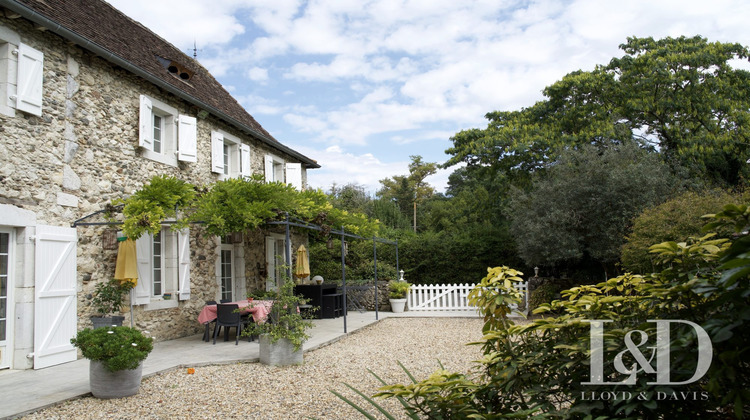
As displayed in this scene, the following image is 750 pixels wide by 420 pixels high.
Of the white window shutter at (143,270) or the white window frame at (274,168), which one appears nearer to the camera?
the white window shutter at (143,270)

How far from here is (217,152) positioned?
34.5 feet

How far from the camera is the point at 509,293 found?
2.61 m

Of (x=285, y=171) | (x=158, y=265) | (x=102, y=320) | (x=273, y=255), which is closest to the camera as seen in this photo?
(x=102, y=320)

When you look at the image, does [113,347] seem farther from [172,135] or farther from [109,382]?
[172,135]

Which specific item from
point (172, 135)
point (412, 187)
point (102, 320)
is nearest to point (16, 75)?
point (172, 135)

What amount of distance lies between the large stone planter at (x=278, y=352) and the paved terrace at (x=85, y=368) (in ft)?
1.10

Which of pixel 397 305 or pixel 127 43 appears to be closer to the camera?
pixel 127 43

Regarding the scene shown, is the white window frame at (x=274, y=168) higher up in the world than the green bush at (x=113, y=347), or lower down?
higher up

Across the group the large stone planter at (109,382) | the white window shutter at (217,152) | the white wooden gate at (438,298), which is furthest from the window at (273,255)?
the large stone planter at (109,382)

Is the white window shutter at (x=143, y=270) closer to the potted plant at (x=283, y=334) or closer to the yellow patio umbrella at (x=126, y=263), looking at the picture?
the yellow patio umbrella at (x=126, y=263)

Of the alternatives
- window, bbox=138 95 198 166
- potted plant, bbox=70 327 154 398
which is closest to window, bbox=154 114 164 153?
window, bbox=138 95 198 166

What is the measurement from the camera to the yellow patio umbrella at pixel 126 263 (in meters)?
7.55

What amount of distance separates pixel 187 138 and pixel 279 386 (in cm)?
546

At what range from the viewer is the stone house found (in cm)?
632
